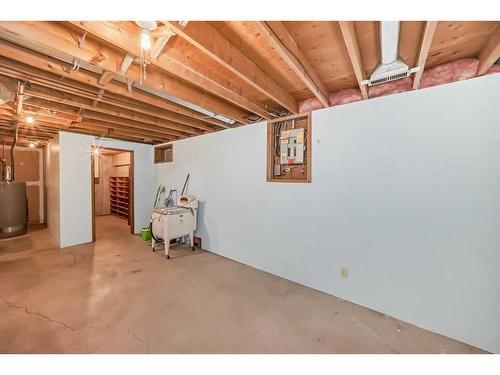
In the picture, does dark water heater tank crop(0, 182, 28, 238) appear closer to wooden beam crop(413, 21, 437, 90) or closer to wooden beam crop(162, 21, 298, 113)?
wooden beam crop(162, 21, 298, 113)

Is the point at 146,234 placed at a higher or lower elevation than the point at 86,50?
lower

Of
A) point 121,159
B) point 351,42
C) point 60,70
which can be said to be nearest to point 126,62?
point 60,70

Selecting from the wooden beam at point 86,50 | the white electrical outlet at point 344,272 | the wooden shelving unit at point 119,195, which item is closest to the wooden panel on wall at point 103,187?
the wooden shelving unit at point 119,195

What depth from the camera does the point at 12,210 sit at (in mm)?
4855

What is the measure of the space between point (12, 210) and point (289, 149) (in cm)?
645

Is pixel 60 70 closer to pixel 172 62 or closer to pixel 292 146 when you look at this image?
pixel 172 62

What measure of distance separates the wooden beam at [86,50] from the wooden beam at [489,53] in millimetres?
2460

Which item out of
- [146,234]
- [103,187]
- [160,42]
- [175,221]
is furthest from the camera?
[103,187]

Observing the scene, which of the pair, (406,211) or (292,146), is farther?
(292,146)

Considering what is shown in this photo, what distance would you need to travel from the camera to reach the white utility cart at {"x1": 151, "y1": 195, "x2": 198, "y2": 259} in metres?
3.52

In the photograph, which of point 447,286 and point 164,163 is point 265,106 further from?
point 164,163

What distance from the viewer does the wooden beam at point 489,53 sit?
1410mm

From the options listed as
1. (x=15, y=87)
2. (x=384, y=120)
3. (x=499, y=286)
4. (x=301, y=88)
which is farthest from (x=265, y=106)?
(x=499, y=286)

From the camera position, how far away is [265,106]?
2828 millimetres
